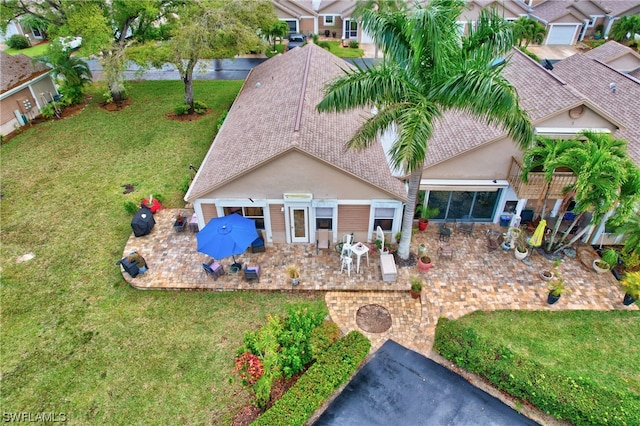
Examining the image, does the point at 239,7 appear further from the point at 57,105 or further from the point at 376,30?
the point at 376,30

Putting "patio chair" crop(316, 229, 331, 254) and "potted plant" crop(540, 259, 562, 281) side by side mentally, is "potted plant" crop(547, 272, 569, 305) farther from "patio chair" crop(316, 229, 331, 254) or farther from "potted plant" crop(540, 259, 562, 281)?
"patio chair" crop(316, 229, 331, 254)

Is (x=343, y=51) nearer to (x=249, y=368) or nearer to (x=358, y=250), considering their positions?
(x=358, y=250)

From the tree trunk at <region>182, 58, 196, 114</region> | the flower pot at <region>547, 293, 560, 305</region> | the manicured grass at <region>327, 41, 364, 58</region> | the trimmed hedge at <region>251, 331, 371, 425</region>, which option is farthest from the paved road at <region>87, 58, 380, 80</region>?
the trimmed hedge at <region>251, 331, 371, 425</region>

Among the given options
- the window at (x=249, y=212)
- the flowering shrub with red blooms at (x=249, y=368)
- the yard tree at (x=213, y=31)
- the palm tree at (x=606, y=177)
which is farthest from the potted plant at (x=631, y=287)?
the yard tree at (x=213, y=31)

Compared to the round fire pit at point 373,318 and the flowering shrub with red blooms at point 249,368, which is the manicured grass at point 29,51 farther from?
the round fire pit at point 373,318

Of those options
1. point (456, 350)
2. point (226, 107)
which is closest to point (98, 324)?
point (456, 350)
